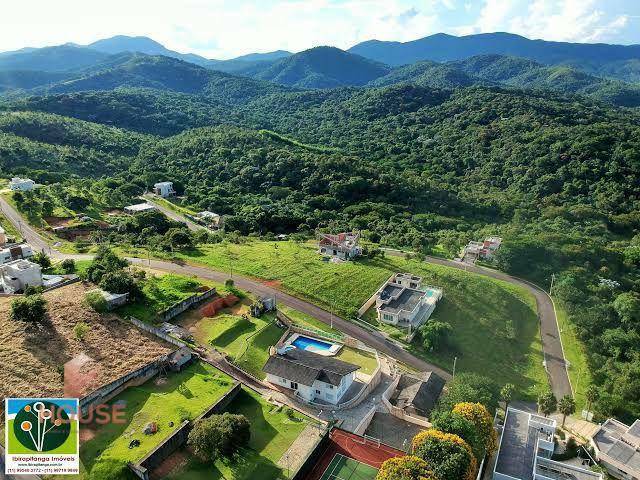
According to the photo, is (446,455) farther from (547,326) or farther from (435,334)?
(547,326)

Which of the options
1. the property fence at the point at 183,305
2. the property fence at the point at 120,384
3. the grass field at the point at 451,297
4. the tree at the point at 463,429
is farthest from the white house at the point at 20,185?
the tree at the point at 463,429

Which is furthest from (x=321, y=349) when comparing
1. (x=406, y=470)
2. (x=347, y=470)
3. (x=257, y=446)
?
(x=406, y=470)

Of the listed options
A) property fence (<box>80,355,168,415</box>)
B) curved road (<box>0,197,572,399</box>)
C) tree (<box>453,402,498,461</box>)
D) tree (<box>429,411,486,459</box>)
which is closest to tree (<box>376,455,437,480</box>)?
tree (<box>429,411,486,459</box>)

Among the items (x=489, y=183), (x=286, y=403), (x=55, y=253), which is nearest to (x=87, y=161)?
(x=55, y=253)

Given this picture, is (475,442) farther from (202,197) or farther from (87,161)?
(87,161)

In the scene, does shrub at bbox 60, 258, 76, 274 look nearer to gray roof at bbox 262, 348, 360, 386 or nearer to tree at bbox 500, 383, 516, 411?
gray roof at bbox 262, 348, 360, 386

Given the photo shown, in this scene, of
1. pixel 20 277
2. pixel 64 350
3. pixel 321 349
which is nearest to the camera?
pixel 64 350
